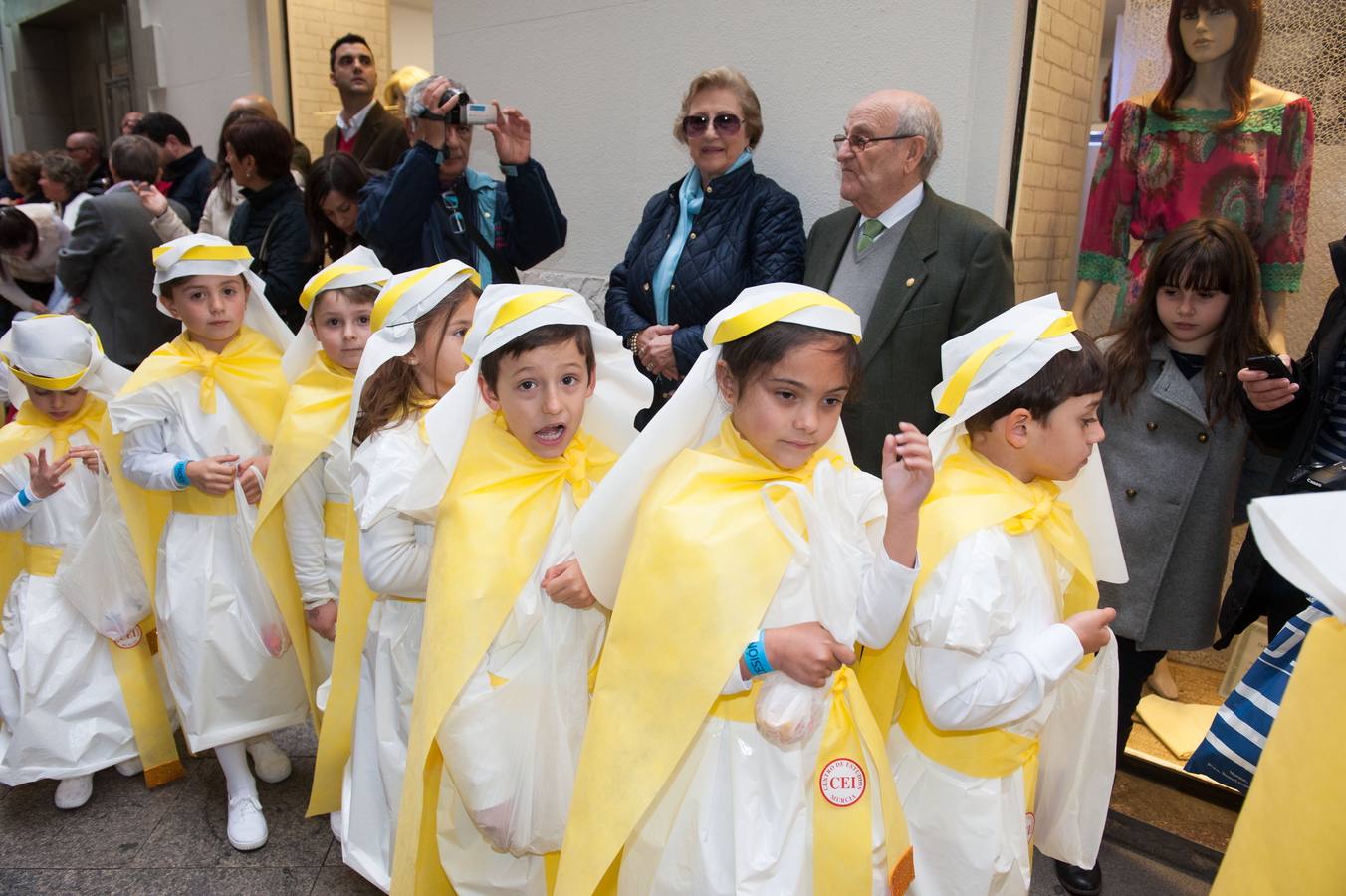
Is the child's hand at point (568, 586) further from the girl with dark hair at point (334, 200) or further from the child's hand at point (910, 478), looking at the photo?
the girl with dark hair at point (334, 200)

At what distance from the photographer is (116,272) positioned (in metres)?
4.68

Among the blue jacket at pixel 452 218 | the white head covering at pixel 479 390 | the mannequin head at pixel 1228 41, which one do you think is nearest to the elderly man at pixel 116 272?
the blue jacket at pixel 452 218

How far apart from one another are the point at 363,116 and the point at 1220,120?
435 cm

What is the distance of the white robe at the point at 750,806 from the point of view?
174 cm

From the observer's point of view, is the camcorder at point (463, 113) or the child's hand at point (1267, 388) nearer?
the child's hand at point (1267, 388)

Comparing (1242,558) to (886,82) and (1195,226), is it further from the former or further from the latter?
(886,82)

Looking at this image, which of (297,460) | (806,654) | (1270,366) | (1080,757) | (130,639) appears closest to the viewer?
(806,654)

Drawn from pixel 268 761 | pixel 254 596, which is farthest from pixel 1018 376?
pixel 268 761

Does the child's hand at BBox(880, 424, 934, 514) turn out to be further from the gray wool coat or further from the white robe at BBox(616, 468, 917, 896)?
the gray wool coat

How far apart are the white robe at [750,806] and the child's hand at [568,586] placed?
0.41 metres

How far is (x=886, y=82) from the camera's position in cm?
379

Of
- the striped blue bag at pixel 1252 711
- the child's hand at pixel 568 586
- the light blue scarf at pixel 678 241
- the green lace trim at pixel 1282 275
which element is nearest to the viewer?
the striped blue bag at pixel 1252 711

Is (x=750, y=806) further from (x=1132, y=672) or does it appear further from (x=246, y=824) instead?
(x=246, y=824)

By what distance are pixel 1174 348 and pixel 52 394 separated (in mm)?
3648
